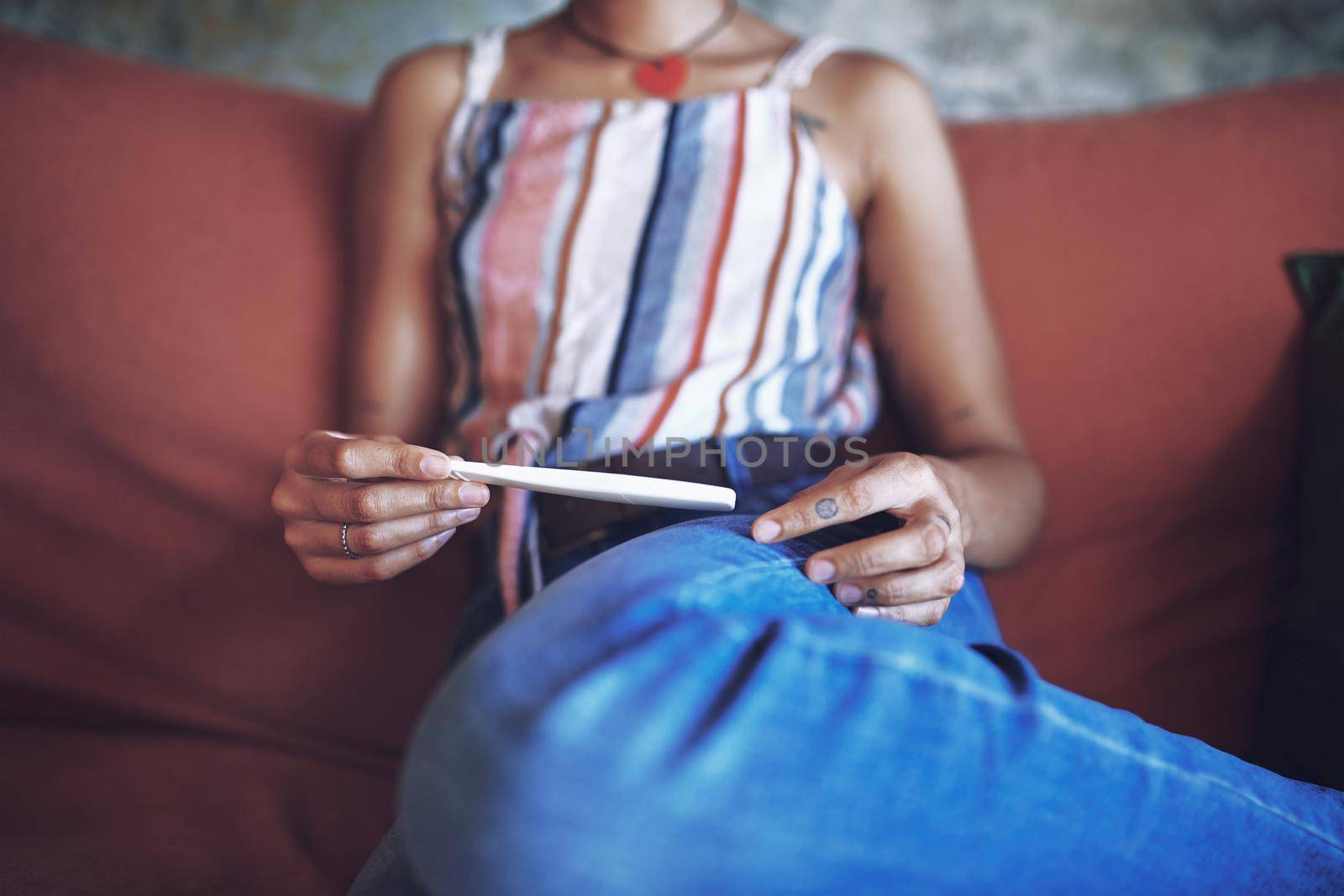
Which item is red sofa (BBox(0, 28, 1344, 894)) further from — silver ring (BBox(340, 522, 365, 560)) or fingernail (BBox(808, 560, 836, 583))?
fingernail (BBox(808, 560, 836, 583))

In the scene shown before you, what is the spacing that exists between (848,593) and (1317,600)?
1.24ft

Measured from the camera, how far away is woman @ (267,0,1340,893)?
Answer: 32cm

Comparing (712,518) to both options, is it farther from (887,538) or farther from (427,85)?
(427,85)

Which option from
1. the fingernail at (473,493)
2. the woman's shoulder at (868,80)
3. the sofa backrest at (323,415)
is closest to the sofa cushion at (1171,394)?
the sofa backrest at (323,415)

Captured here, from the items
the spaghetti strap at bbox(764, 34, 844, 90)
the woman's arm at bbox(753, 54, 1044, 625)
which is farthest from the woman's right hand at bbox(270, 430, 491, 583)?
the spaghetti strap at bbox(764, 34, 844, 90)

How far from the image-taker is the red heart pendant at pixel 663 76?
703mm

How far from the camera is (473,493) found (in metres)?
0.46

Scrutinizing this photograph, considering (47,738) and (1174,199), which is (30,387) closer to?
(47,738)

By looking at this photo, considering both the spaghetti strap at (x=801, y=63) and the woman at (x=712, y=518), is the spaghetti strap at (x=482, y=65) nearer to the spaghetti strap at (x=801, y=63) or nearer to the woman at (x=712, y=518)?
the woman at (x=712, y=518)

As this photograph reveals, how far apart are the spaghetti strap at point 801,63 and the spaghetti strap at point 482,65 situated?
24 cm

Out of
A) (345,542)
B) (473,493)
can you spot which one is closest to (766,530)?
(473,493)

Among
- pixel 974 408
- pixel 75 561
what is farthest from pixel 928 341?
pixel 75 561

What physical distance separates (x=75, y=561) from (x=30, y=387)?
15cm

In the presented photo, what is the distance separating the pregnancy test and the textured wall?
→ 0.81 meters
